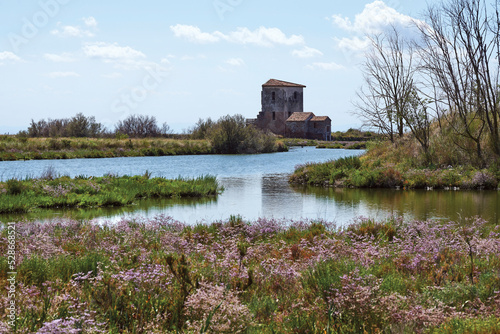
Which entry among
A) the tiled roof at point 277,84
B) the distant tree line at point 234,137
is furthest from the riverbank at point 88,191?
Answer: the tiled roof at point 277,84

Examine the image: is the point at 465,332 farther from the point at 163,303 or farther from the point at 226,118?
the point at 226,118

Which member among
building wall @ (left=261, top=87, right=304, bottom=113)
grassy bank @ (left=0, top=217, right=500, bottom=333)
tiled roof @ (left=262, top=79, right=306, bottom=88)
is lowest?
grassy bank @ (left=0, top=217, right=500, bottom=333)

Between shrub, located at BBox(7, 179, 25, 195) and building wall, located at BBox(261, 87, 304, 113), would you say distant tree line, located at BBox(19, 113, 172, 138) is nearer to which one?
building wall, located at BBox(261, 87, 304, 113)

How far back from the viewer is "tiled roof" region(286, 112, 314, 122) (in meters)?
92.1

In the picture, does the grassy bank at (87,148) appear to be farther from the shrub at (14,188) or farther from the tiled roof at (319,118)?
the tiled roof at (319,118)

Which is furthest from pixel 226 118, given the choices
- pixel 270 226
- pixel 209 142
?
pixel 270 226

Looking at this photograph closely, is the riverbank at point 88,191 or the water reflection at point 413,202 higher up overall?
the riverbank at point 88,191

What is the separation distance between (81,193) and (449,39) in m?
17.6

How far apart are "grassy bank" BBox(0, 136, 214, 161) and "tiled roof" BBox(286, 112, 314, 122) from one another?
120 feet

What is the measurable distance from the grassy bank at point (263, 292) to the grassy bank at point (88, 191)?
857cm

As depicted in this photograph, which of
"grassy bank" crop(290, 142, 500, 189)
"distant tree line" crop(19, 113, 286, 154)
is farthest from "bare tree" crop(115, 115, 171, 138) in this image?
"grassy bank" crop(290, 142, 500, 189)

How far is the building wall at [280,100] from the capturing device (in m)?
96.1

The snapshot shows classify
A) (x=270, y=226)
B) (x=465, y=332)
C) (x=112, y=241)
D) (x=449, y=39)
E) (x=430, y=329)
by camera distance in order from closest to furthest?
1. (x=465, y=332)
2. (x=430, y=329)
3. (x=112, y=241)
4. (x=270, y=226)
5. (x=449, y=39)

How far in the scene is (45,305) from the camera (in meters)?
4.70
